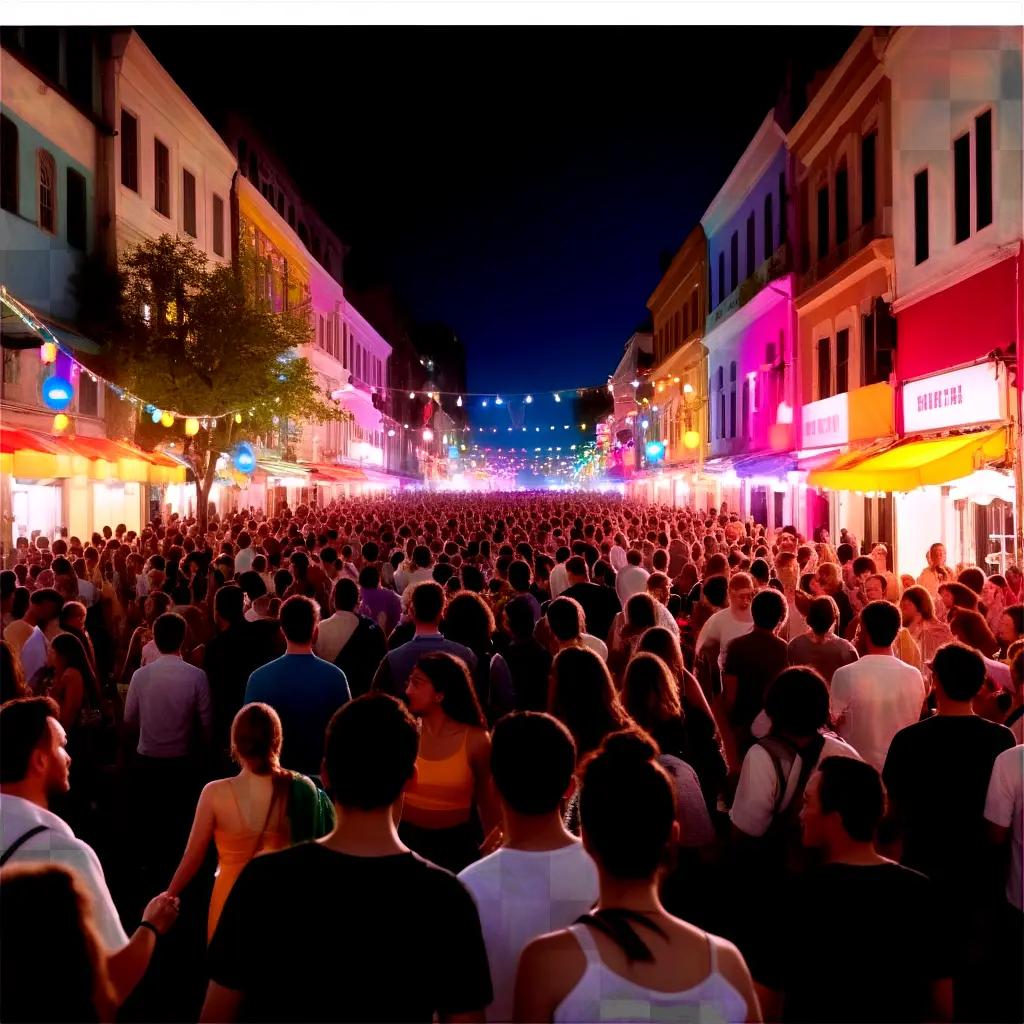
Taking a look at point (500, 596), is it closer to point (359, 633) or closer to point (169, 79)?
point (359, 633)

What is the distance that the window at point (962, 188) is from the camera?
15703 mm

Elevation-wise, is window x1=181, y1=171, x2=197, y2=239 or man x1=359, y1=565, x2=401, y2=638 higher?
window x1=181, y1=171, x2=197, y2=239

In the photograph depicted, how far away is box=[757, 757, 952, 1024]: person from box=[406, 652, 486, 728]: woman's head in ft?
6.22

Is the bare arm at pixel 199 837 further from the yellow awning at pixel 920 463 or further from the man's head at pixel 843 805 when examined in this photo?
the yellow awning at pixel 920 463

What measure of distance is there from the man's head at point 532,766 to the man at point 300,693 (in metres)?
2.61

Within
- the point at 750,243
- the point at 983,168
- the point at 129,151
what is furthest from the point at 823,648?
the point at 750,243

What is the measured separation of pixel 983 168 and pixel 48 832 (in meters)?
15.3

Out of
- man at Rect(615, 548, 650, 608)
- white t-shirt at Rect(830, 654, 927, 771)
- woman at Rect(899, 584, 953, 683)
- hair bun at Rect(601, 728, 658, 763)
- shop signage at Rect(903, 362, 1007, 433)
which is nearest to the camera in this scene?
hair bun at Rect(601, 728, 658, 763)

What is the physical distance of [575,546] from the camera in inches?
519

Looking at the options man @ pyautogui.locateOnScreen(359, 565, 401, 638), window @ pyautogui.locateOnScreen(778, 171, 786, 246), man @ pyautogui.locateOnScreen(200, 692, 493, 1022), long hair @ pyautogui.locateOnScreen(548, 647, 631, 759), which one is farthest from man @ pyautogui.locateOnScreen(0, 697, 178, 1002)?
window @ pyautogui.locateOnScreen(778, 171, 786, 246)

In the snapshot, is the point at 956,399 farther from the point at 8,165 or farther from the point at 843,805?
the point at 8,165

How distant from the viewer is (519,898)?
3113mm

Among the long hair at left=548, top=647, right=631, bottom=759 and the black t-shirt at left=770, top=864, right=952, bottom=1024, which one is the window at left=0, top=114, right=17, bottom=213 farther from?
the black t-shirt at left=770, top=864, right=952, bottom=1024

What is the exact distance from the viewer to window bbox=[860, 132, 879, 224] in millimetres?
21406
